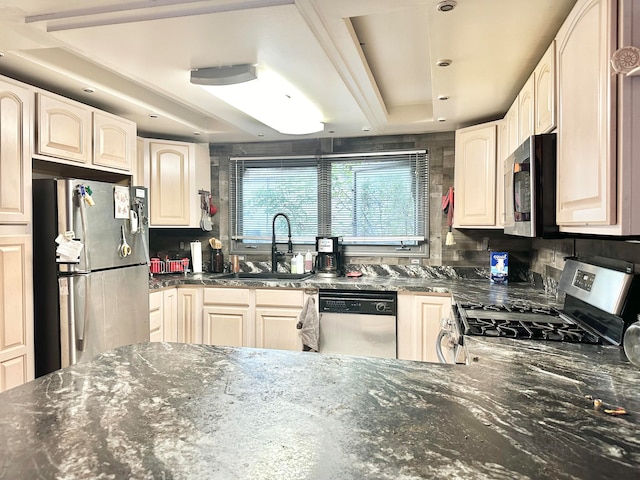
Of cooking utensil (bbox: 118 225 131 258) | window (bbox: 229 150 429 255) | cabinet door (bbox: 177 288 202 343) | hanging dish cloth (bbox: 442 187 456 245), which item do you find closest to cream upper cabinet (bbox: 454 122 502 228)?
hanging dish cloth (bbox: 442 187 456 245)

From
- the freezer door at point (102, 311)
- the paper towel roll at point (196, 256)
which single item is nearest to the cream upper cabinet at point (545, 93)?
the freezer door at point (102, 311)

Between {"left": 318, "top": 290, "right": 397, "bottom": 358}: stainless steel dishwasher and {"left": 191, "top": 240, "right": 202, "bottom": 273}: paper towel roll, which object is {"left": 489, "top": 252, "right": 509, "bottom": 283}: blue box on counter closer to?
{"left": 318, "top": 290, "right": 397, "bottom": 358}: stainless steel dishwasher

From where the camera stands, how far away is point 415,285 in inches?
127

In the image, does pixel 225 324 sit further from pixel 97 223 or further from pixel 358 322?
pixel 97 223

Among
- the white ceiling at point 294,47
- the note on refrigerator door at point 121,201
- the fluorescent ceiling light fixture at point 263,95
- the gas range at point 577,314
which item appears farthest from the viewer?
the note on refrigerator door at point 121,201

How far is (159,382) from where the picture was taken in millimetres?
1128

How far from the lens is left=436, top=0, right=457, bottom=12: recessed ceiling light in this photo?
150 centimetres

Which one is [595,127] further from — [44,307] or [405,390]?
[44,307]

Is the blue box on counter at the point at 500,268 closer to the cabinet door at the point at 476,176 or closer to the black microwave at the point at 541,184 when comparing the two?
the cabinet door at the point at 476,176

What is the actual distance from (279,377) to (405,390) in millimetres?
349

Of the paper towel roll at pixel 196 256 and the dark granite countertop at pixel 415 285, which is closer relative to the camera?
the dark granite countertop at pixel 415 285

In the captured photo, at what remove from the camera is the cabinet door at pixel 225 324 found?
11.6 ft

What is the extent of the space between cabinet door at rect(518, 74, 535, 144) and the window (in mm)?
1396

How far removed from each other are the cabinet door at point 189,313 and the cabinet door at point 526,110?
2.72 metres
